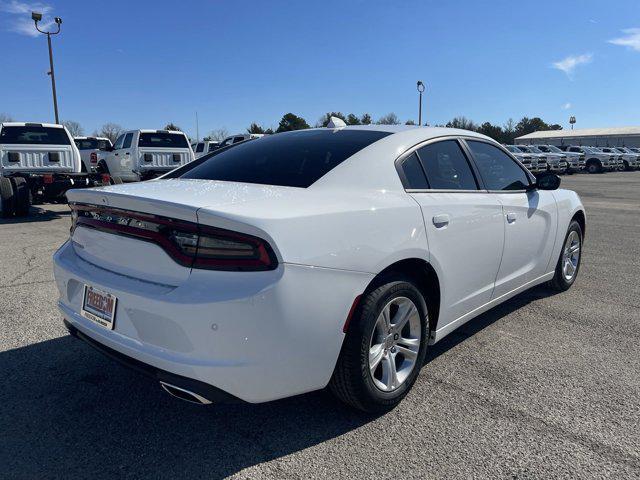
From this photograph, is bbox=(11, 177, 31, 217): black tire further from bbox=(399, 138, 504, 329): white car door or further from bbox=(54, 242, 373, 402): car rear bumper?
bbox=(399, 138, 504, 329): white car door

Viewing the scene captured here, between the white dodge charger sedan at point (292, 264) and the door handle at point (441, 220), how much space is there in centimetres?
1

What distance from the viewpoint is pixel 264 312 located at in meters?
2.07

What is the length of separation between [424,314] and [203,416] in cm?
136

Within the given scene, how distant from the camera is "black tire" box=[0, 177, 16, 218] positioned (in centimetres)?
1032

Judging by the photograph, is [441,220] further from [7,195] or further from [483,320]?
[7,195]

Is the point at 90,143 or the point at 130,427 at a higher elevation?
the point at 90,143

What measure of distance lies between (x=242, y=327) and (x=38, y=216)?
11061 mm

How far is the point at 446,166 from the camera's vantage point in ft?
11.1

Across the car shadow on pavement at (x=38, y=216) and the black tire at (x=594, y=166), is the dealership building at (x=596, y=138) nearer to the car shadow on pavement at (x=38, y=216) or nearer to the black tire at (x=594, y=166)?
the black tire at (x=594, y=166)

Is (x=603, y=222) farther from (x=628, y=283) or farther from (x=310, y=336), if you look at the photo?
(x=310, y=336)

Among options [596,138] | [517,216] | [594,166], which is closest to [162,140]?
[517,216]

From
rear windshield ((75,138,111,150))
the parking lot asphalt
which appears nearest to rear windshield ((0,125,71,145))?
rear windshield ((75,138,111,150))

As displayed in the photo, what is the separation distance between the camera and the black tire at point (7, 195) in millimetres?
10320

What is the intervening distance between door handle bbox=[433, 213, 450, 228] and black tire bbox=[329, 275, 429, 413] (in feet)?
1.44
